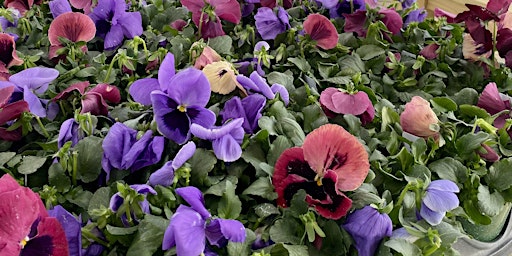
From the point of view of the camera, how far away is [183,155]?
20.3 inches

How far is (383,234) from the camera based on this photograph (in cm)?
51

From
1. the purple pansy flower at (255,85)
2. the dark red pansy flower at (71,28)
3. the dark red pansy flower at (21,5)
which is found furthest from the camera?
the dark red pansy flower at (21,5)

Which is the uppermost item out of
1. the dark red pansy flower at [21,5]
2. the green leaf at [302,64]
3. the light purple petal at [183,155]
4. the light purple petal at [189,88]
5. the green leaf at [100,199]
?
the light purple petal at [189,88]

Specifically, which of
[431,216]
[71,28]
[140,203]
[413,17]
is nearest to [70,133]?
[140,203]

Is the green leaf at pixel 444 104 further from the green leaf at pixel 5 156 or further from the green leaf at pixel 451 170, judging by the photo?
the green leaf at pixel 5 156

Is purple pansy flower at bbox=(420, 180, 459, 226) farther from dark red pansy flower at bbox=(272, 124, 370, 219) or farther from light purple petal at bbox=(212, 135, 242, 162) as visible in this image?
light purple petal at bbox=(212, 135, 242, 162)

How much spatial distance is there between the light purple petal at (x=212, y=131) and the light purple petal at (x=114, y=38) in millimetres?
319

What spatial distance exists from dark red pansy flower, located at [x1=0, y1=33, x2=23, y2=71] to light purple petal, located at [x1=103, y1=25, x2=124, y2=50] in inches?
5.0

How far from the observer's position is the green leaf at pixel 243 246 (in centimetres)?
48

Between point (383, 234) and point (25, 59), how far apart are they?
497 millimetres

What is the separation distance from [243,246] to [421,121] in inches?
10.0

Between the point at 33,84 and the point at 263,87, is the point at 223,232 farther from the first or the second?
the point at 33,84

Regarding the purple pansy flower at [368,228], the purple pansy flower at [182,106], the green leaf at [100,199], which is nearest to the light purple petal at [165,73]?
the purple pansy flower at [182,106]

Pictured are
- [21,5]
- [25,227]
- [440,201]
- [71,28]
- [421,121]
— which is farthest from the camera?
[21,5]
